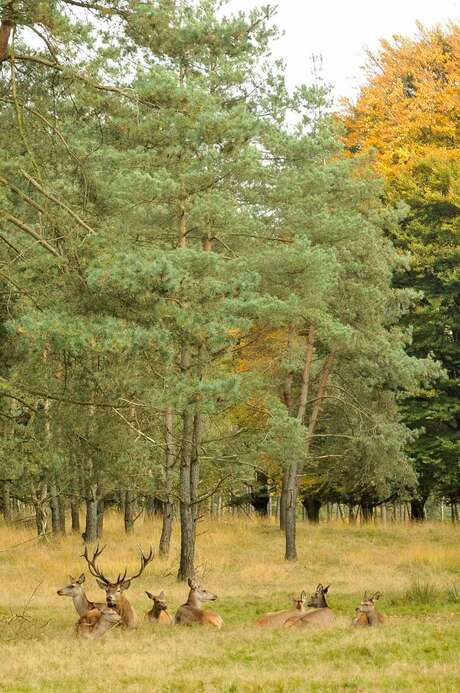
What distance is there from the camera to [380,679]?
30.1 feet

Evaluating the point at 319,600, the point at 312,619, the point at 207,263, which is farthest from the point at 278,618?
the point at 207,263

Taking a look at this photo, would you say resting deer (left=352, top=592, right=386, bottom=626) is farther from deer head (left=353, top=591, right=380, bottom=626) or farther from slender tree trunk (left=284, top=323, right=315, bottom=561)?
slender tree trunk (left=284, top=323, right=315, bottom=561)

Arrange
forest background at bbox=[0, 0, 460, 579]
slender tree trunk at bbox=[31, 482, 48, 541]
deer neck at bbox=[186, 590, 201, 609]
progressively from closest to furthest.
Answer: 1. forest background at bbox=[0, 0, 460, 579]
2. deer neck at bbox=[186, 590, 201, 609]
3. slender tree trunk at bbox=[31, 482, 48, 541]

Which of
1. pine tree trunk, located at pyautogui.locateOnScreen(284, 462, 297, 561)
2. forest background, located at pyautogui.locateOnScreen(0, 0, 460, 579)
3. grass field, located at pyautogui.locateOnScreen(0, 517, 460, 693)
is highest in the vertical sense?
forest background, located at pyautogui.locateOnScreen(0, 0, 460, 579)

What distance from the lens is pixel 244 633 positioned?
12820mm

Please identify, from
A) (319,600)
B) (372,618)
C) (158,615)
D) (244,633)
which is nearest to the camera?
(244,633)

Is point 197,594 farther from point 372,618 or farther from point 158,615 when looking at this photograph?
point 372,618

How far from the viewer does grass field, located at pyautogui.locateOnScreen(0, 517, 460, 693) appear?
9.50 m

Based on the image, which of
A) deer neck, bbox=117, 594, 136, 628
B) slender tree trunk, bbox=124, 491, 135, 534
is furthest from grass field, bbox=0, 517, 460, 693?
slender tree trunk, bbox=124, 491, 135, 534

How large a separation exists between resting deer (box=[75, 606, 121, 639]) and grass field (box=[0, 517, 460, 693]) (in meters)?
0.17

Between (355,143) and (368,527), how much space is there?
584 inches

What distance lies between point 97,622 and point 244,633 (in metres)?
2.14

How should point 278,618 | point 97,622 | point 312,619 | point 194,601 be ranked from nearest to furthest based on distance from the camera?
point 97,622 < point 312,619 < point 278,618 < point 194,601

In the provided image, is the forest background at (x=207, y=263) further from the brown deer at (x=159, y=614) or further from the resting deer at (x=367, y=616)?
the resting deer at (x=367, y=616)
